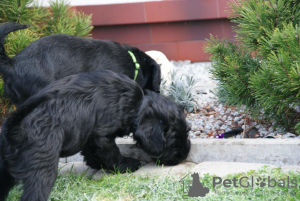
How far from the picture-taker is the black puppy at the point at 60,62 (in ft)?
→ 13.4

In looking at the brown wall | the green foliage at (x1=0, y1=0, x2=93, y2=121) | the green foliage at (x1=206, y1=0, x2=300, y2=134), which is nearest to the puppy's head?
the green foliage at (x1=206, y1=0, x2=300, y2=134)

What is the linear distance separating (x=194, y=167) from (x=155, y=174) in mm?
302

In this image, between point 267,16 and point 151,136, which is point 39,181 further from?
point 267,16

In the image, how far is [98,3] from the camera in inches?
282

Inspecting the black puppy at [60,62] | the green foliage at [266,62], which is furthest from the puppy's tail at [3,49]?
the green foliage at [266,62]

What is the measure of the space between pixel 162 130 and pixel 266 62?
1.08 meters

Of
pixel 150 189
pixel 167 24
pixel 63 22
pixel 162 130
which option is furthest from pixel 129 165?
pixel 167 24

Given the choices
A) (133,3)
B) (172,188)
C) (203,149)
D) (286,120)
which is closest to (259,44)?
(286,120)

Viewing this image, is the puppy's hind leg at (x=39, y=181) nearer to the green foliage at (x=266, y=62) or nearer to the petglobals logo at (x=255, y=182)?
the petglobals logo at (x=255, y=182)

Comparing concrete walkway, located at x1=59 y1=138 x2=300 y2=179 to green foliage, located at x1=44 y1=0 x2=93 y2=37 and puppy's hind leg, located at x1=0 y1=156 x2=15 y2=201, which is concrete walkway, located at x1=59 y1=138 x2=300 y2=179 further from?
green foliage, located at x1=44 y1=0 x2=93 y2=37

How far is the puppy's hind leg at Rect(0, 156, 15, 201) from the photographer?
10.0ft

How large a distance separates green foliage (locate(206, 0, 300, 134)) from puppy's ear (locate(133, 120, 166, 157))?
2.90 ft

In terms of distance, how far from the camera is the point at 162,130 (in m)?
3.56

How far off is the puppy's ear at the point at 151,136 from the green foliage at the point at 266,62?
2.90 feet
